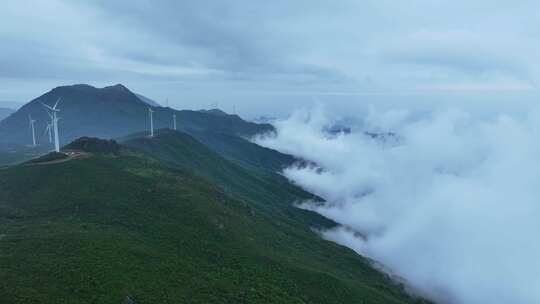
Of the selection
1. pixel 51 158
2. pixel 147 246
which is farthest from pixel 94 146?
pixel 147 246

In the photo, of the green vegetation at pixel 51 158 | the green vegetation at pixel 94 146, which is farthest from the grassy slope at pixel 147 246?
the green vegetation at pixel 51 158

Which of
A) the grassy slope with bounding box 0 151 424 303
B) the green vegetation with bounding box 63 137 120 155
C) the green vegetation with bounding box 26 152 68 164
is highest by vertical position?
the green vegetation with bounding box 63 137 120 155

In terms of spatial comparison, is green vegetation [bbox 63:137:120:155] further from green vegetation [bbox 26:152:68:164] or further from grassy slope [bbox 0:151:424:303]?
green vegetation [bbox 26:152:68:164]

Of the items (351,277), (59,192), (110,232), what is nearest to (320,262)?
(351,277)

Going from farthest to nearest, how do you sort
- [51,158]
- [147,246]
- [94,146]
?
[94,146] → [51,158] → [147,246]

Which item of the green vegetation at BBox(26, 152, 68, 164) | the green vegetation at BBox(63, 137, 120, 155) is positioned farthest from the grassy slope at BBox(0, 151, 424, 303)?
the green vegetation at BBox(26, 152, 68, 164)

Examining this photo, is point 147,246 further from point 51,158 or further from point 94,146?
point 94,146

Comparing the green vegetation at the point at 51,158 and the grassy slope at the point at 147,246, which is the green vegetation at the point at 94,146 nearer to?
the grassy slope at the point at 147,246

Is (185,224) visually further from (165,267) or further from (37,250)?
(37,250)
